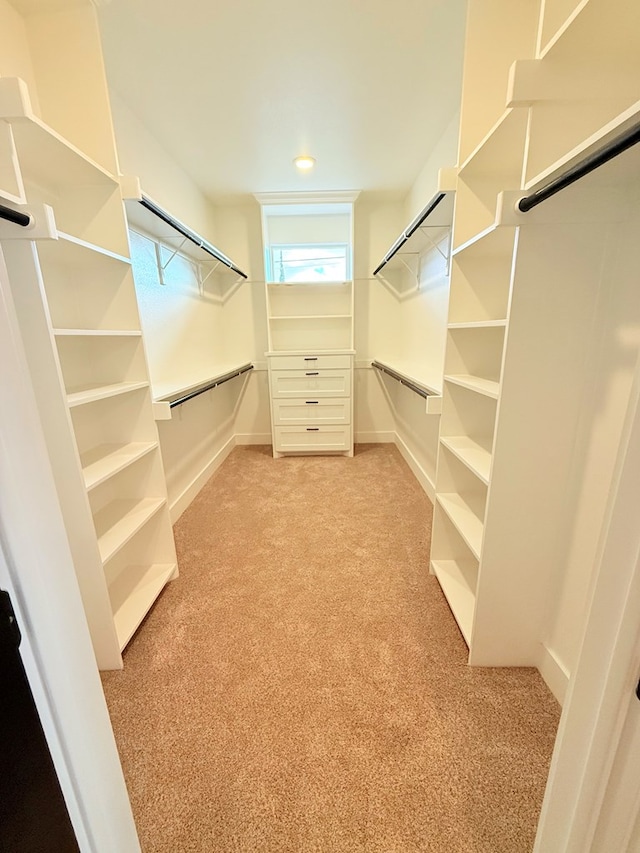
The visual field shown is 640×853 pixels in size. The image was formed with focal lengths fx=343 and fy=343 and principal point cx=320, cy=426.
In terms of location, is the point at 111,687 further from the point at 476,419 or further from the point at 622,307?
the point at 622,307

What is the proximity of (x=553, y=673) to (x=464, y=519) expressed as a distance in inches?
23.4

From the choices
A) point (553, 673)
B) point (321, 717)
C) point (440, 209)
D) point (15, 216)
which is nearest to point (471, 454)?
point (553, 673)

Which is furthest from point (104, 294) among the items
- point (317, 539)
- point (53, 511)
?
point (317, 539)

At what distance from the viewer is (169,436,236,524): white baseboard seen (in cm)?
247

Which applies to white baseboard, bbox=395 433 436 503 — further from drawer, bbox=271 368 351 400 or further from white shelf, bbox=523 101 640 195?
white shelf, bbox=523 101 640 195

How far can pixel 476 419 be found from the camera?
65.1 inches

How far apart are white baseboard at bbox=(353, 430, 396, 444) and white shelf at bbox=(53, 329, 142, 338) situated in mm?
2910

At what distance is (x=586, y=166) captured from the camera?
71 centimetres

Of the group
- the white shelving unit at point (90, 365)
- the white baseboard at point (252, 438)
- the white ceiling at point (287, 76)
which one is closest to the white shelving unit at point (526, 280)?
the white ceiling at point (287, 76)

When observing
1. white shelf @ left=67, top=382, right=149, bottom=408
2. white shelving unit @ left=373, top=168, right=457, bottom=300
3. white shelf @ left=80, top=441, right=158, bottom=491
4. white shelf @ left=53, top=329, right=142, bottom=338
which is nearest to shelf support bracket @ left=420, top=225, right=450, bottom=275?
white shelving unit @ left=373, top=168, right=457, bottom=300

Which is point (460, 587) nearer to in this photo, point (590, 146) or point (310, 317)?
point (590, 146)

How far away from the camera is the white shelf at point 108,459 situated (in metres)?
1.33

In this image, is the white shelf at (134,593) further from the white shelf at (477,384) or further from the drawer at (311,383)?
the drawer at (311,383)

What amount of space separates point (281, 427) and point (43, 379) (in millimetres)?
2541
